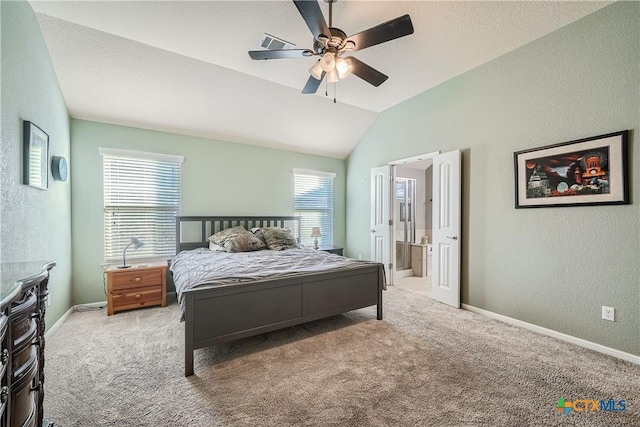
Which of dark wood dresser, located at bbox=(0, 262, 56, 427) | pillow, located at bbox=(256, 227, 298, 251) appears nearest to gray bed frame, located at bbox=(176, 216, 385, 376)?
dark wood dresser, located at bbox=(0, 262, 56, 427)

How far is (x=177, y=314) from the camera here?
11.0 feet

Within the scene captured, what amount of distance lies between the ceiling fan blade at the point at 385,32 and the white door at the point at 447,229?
2.10 m

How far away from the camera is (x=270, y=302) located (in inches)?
96.7

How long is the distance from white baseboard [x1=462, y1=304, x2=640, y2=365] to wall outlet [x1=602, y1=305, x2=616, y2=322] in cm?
27

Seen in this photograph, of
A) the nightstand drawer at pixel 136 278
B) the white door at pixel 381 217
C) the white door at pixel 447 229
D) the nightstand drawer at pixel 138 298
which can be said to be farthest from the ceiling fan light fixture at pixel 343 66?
the nightstand drawer at pixel 138 298

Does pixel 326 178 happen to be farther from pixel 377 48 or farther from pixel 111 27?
pixel 111 27

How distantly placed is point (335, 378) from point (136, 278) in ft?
9.66

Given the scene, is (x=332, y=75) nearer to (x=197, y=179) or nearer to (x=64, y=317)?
(x=197, y=179)

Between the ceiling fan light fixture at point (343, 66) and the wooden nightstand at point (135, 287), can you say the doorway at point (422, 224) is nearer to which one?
the ceiling fan light fixture at point (343, 66)

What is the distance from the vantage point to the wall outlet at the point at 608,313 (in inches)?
93.4

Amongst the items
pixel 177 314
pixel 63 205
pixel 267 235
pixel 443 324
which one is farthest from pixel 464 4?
pixel 63 205

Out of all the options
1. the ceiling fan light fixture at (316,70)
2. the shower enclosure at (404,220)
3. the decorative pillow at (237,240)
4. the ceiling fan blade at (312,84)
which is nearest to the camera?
Answer: the ceiling fan light fixture at (316,70)

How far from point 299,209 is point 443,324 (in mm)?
3382

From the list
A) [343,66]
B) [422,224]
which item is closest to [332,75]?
[343,66]
